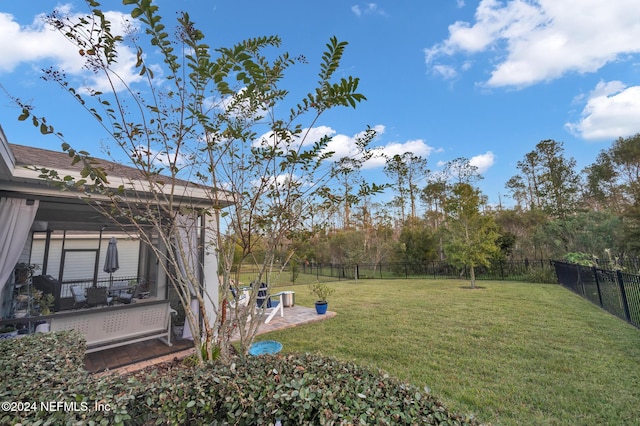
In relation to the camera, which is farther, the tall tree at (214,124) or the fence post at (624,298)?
the fence post at (624,298)

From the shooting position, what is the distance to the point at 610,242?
11.7 metres

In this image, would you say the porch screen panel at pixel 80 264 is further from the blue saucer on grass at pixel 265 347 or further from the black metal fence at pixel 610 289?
the black metal fence at pixel 610 289

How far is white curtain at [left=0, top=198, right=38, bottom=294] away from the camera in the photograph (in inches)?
125

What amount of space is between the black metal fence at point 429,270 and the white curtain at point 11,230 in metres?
12.3

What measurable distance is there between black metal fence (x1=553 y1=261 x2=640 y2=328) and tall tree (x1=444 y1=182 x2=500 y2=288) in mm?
2621

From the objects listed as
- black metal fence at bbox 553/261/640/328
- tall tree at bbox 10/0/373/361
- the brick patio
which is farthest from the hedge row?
black metal fence at bbox 553/261/640/328

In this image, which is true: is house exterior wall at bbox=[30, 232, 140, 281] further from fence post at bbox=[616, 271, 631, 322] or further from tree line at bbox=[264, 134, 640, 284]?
fence post at bbox=[616, 271, 631, 322]

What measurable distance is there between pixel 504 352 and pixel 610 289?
407 cm

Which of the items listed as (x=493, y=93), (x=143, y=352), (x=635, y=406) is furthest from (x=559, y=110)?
(x=143, y=352)

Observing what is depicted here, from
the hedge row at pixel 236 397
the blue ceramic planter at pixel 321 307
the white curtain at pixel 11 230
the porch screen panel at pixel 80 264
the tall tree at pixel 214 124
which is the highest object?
the tall tree at pixel 214 124

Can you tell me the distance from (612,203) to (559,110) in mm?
9683

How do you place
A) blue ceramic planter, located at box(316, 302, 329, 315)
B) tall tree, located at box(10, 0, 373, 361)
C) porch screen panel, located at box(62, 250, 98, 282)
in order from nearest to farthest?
tall tree, located at box(10, 0, 373, 361), blue ceramic planter, located at box(316, 302, 329, 315), porch screen panel, located at box(62, 250, 98, 282)

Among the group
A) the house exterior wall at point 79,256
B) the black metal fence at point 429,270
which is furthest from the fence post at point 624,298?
the house exterior wall at point 79,256

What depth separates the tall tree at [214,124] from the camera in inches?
63.9
